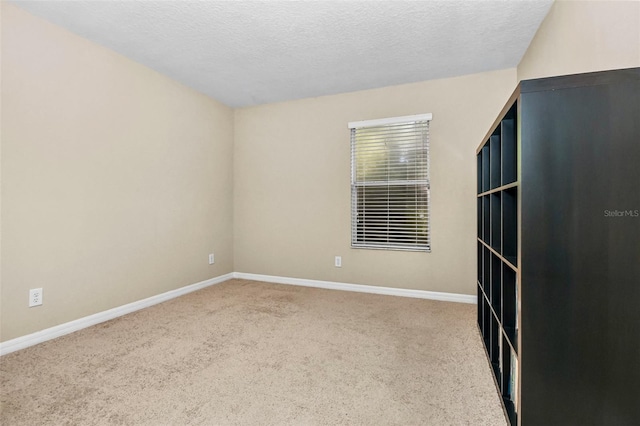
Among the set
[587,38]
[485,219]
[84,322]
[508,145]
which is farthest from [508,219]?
[84,322]

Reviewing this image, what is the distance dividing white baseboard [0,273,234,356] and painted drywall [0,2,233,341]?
0.16ft

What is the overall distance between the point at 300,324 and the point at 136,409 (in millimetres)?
1326

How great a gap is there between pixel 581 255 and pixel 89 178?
3.23 m

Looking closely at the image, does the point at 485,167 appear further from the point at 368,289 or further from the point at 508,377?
the point at 368,289

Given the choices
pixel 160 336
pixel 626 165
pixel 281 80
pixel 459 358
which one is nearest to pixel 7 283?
pixel 160 336

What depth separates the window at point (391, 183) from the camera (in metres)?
3.40

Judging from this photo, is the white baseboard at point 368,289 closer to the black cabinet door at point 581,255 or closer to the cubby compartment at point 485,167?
the cubby compartment at point 485,167

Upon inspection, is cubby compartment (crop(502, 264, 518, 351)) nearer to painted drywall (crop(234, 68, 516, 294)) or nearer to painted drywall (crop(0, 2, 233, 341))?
painted drywall (crop(234, 68, 516, 294))

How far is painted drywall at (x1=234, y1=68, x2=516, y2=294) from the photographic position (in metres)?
3.22

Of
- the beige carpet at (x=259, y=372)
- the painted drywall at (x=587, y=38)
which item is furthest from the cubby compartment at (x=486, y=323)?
the painted drywall at (x=587, y=38)

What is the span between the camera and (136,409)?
149cm

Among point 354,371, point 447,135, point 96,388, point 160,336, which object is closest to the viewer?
point 96,388

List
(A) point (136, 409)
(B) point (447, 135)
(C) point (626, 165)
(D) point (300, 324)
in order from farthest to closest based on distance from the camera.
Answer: (B) point (447, 135), (D) point (300, 324), (A) point (136, 409), (C) point (626, 165)

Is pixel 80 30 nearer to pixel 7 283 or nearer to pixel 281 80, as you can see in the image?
pixel 281 80
